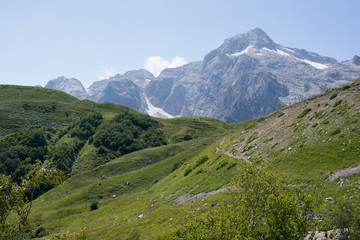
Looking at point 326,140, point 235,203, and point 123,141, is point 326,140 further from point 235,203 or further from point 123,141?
point 123,141

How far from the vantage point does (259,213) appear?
20.2 meters

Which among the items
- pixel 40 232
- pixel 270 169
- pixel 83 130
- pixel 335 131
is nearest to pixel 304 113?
pixel 335 131

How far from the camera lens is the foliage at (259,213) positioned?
1698 centimetres

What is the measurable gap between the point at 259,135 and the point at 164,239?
1630 inches

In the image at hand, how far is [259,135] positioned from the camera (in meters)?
61.4

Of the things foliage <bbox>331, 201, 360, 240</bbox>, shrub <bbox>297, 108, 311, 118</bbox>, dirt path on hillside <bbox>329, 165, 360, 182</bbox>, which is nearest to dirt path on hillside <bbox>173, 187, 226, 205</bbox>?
dirt path on hillside <bbox>329, 165, 360, 182</bbox>

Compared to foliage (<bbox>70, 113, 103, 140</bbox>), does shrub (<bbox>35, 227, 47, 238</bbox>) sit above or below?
below

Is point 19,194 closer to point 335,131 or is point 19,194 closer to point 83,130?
point 335,131

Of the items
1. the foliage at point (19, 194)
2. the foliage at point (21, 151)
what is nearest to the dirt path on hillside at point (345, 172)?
the foliage at point (19, 194)

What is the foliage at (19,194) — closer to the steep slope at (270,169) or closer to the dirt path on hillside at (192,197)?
the steep slope at (270,169)

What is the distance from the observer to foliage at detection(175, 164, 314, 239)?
17.0 meters

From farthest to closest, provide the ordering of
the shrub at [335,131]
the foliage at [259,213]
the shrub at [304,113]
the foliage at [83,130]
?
1. the foliage at [83,130]
2. the shrub at [304,113]
3. the shrub at [335,131]
4. the foliage at [259,213]

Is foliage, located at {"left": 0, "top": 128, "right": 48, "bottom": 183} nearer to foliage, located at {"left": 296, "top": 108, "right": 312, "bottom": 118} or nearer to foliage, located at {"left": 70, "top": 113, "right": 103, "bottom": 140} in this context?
foliage, located at {"left": 70, "top": 113, "right": 103, "bottom": 140}

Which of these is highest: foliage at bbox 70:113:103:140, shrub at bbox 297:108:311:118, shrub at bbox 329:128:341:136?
foliage at bbox 70:113:103:140
